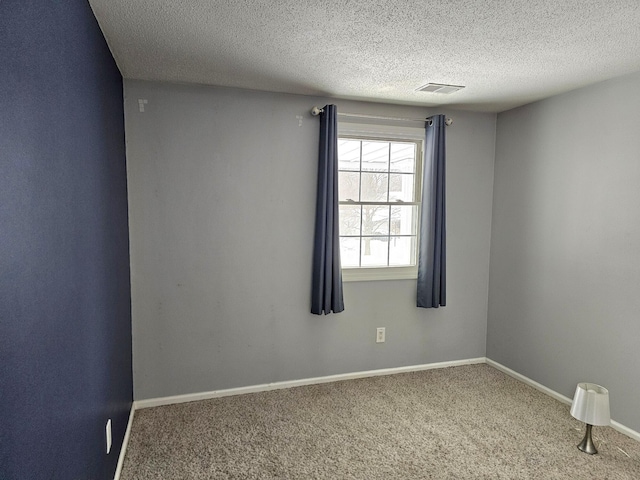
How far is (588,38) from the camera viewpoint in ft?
7.15

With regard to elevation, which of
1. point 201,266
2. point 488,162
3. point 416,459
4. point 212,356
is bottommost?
point 416,459

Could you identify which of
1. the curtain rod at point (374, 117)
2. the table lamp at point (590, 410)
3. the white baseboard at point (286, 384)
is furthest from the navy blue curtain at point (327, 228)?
the table lamp at point (590, 410)

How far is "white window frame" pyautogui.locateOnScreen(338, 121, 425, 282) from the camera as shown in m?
3.53

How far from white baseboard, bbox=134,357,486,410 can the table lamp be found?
4.66 ft

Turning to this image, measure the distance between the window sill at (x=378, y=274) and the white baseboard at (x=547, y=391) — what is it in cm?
116

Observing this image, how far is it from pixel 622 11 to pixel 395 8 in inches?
40.1

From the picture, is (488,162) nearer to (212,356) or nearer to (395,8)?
(395,8)

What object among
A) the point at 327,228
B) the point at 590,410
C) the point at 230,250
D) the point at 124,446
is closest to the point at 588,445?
the point at 590,410

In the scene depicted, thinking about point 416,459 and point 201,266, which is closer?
point 416,459

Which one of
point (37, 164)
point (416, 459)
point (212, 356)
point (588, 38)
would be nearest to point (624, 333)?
point (416, 459)

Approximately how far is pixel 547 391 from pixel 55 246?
3.59 m

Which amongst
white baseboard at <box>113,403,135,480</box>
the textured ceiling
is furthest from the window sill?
white baseboard at <box>113,403,135,480</box>

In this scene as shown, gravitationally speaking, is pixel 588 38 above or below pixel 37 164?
above

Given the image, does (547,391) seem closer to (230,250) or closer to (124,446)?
(230,250)
